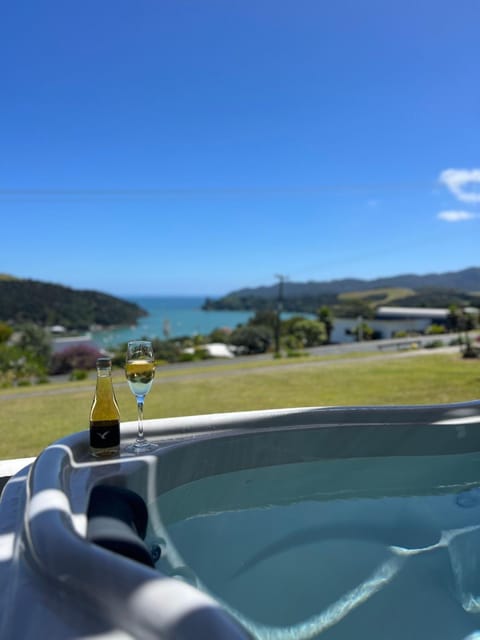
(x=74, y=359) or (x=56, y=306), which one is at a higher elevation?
(x=56, y=306)

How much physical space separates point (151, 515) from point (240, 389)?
5728mm

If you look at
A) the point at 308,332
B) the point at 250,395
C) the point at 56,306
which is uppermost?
the point at 56,306

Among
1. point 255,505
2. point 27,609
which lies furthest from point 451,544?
point 27,609

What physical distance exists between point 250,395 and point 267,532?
4.99 meters

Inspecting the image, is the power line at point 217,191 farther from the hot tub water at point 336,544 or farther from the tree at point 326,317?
the hot tub water at point 336,544

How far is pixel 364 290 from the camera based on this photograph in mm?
43344

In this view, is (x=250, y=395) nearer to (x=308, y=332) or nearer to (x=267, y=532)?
(x=267, y=532)

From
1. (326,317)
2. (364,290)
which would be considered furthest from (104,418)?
(364,290)

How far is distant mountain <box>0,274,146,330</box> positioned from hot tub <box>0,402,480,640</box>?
13.9 meters

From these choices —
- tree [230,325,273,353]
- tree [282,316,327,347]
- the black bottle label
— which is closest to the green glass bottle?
the black bottle label

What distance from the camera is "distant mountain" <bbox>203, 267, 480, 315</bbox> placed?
33.6 m

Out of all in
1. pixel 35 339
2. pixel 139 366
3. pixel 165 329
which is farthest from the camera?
pixel 35 339

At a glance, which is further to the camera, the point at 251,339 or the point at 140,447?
the point at 251,339

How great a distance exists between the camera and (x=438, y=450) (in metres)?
1.75
